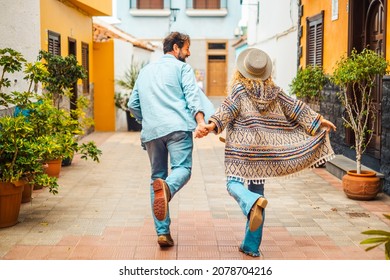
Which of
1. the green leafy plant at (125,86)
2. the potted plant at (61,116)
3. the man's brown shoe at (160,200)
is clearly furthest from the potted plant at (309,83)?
the green leafy plant at (125,86)

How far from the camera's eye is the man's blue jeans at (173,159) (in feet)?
18.1

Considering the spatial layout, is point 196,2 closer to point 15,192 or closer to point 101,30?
point 101,30

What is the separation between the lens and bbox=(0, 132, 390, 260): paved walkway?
5562 millimetres

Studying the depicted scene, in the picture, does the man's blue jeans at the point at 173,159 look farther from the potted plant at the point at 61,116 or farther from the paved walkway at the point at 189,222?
the potted plant at the point at 61,116

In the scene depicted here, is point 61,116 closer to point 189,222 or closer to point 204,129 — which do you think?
point 189,222

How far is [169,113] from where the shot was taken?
562 cm

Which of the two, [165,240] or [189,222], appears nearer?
[165,240]

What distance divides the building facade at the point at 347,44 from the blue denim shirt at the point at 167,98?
3.22m

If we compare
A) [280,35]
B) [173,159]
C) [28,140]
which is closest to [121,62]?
[280,35]

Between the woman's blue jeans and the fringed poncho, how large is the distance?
0.10 meters

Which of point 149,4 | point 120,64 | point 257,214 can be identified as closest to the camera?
point 257,214

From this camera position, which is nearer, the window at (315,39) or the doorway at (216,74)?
the window at (315,39)

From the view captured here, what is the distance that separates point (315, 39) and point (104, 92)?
7216 mm

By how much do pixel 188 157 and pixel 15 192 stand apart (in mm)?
1899
